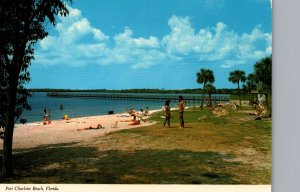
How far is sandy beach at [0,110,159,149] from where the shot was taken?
7160mm

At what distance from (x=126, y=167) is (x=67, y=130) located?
150 cm

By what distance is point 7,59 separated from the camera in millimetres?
6461

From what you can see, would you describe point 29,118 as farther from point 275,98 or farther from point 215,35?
point 275,98

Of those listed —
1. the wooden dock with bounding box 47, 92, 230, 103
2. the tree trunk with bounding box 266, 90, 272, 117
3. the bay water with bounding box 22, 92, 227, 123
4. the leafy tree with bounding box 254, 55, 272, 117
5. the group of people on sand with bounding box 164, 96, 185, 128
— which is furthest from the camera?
the wooden dock with bounding box 47, 92, 230, 103

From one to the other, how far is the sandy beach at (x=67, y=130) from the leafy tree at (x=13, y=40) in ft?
1.55

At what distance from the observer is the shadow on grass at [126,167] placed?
21.4 feet

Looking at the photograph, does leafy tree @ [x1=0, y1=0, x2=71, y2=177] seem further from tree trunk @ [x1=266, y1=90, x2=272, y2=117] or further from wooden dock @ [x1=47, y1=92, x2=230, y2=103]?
tree trunk @ [x1=266, y1=90, x2=272, y2=117]

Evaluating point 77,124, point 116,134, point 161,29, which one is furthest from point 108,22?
point 77,124

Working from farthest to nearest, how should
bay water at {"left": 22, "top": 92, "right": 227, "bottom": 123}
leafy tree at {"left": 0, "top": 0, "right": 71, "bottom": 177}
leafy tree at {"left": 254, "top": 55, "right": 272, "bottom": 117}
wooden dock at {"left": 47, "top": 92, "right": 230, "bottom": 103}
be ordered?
wooden dock at {"left": 47, "top": 92, "right": 230, "bottom": 103} → bay water at {"left": 22, "top": 92, "right": 227, "bottom": 123} → leafy tree at {"left": 254, "top": 55, "right": 272, "bottom": 117} → leafy tree at {"left": 0, "top": 0, "right": 71, "bottom": 177}

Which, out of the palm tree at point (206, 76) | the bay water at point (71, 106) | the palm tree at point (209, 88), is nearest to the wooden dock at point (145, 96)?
the bay water at point (71, 106)

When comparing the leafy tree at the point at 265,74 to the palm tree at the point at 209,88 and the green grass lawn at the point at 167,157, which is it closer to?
the green grass lawn at the point at 167,157

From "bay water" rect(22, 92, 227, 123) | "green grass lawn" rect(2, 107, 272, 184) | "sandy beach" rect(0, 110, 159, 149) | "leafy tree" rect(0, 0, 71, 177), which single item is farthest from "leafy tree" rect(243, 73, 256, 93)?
"leafy tree" rect(0, 0, 71, 177)

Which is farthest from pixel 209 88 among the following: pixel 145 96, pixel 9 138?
pixel 9 138

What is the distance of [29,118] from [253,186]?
3437 millimetres
